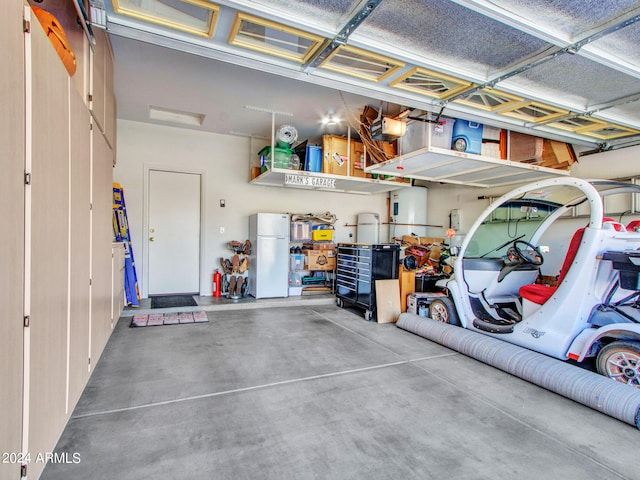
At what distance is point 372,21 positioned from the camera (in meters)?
2.36

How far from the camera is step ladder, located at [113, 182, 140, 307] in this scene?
17.7 ft

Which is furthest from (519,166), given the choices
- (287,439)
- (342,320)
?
(287,439)

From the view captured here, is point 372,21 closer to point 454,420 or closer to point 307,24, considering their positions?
point 307,24

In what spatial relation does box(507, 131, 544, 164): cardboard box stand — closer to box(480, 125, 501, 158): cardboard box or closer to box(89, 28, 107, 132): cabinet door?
box(480, 125, 501, 158): cardboard box

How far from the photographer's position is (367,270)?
546 centimetres

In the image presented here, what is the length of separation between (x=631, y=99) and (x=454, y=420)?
3778 millimetres

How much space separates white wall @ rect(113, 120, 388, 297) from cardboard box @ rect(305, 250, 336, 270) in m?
1.12

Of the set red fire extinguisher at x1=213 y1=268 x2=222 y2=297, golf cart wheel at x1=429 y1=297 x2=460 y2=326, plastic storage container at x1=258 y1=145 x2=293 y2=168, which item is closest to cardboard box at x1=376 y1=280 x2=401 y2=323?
golf cart wheel at x1=429 y1=297 x2=460 y2=326

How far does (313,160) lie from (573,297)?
419 centimetres

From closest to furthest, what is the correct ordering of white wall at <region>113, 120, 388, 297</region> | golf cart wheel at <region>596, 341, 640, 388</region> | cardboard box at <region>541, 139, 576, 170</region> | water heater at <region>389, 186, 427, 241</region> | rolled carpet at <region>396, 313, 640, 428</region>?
rolled carpet at <region>396, 313, 640, 428</region>, golf cart wheel at <region>596, 341, 640, 388</region>, cardboard box at <region>541, 139, 576, 170</region>, white wall at <region>113, 120, 388, 297</region>, water heater at <region>389, 186, 427, 241</region>

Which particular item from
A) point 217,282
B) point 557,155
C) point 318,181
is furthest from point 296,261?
point 557,155

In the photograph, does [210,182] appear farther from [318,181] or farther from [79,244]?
[79,244]

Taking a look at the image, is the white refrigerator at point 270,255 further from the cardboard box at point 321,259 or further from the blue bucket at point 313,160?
the blue bucket at point 313,160

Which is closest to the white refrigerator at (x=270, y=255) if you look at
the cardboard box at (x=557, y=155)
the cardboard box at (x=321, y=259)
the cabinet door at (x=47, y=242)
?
the cardboard box at (x=321, y=259)
